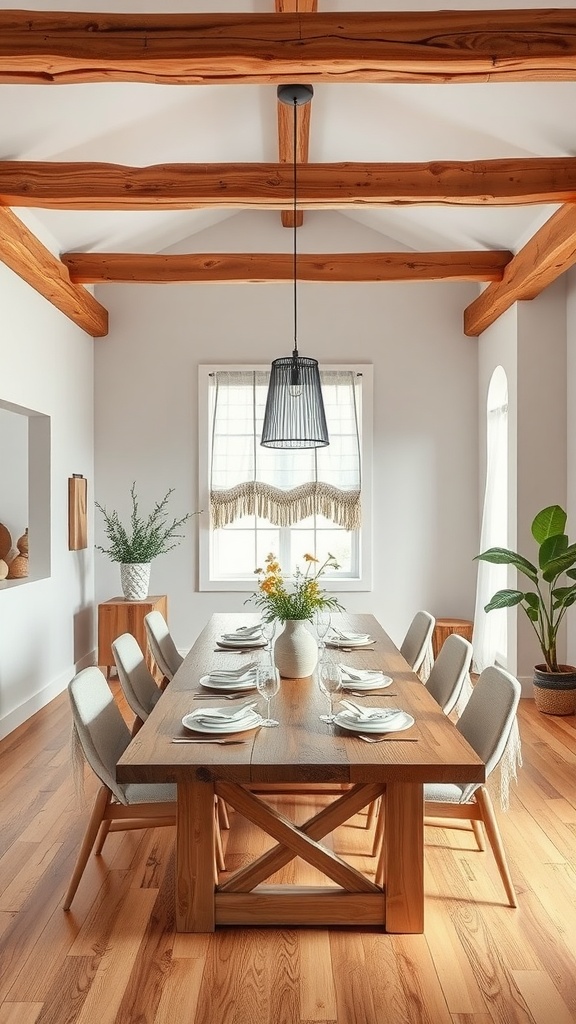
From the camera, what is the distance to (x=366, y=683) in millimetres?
3055

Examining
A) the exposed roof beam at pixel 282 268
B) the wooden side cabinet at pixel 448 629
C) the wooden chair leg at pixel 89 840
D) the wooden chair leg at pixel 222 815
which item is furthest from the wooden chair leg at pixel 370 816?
the exposed roof beam at pixel 282 268

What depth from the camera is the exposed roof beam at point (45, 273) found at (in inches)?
176

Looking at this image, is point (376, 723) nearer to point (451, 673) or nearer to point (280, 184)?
point (451, 673)

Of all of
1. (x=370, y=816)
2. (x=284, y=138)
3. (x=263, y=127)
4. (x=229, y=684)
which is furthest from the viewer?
(x=263, y=127)

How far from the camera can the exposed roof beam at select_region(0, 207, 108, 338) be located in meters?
4.46

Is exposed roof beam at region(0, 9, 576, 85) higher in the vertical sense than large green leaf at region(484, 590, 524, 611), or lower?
higher

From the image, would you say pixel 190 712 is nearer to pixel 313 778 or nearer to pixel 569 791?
pixel 313 778

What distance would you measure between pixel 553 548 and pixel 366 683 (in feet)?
7.78

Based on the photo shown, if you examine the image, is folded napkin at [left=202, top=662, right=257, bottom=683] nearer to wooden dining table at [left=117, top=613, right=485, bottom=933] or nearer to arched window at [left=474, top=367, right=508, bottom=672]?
wooden dining table at [left=117, top=613, right=485, bottom=933]

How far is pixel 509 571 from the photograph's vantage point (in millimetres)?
5836

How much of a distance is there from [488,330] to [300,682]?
13.6ft

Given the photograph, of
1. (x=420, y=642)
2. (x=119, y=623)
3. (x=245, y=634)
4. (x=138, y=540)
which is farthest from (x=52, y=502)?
(x=420, y=642)

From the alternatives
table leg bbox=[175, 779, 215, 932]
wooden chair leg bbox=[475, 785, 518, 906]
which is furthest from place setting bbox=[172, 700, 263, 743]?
wooden chair leg bbox=[475, 785, 518, 906]

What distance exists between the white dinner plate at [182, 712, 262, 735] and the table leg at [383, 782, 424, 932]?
1.46 ft
